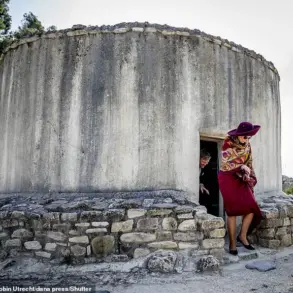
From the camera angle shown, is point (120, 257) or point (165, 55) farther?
point (165, 55)

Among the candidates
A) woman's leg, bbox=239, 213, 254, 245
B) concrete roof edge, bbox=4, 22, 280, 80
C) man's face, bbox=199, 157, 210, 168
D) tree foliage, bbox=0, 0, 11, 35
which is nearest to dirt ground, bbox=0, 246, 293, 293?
woman's leg, bbox=239, 213, 254, 245

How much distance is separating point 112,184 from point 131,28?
240 centimetres

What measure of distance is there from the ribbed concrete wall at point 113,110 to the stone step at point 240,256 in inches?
43.8

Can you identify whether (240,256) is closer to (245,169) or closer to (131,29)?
(245,169)

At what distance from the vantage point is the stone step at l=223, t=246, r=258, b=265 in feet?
16.4

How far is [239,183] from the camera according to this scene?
5.43 meters

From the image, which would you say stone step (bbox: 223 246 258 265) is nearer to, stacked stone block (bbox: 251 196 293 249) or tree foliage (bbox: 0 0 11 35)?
stacked stone block (bbox: 251 196 293 249)

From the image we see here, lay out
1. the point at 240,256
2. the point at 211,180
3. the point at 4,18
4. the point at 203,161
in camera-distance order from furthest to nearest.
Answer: the point at 4,18
the point at 211,180
the point at 203,161
the point at 240,256

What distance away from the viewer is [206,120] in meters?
5.95

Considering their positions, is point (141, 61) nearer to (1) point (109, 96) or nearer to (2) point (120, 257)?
(1) point (109, 96)

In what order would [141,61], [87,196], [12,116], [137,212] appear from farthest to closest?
[12,116]
[141,61]
[87,196]
[137,212]

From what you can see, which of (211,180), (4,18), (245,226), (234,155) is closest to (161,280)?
(245,226)

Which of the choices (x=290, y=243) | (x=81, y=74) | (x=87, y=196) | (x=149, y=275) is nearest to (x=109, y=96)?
(x=81, y=74)

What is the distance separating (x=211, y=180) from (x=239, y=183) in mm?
1479
